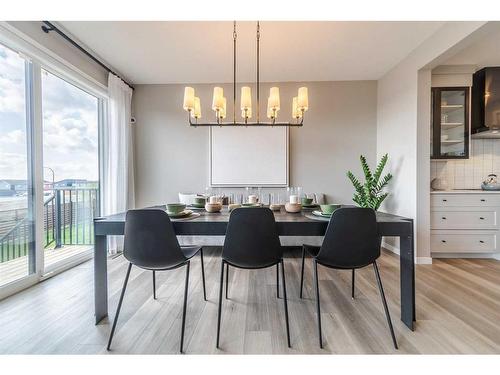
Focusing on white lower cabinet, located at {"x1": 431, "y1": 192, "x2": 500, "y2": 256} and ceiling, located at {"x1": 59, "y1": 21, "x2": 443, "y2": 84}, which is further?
white lower cabinet, located at {"x1": 431, "y1": 192, "x2": 500, "y2": 256}

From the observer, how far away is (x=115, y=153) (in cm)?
301

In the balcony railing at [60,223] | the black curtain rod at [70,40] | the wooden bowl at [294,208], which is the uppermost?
the black curtain rod at [70,40]

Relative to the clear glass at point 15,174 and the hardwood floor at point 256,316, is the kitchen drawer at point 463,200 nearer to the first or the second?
the hardwood floor at point 256,316

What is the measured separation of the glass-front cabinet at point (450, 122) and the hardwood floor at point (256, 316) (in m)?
1.51

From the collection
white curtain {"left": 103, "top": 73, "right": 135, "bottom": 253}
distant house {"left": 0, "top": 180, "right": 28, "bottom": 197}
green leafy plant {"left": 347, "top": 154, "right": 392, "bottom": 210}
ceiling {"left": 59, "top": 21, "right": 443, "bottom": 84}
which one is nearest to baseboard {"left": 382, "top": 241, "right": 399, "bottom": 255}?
green leafy plant {"left": 347, "top": 154, "right": 392, "bottom": 210}

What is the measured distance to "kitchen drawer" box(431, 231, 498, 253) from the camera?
271cm

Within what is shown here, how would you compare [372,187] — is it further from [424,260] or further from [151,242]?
[151,242]

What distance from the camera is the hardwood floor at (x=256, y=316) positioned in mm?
1348

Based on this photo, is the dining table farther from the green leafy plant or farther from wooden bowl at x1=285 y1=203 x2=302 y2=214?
the green leafy plant

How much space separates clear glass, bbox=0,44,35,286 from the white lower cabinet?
4.65 meters

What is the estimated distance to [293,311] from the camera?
5.61ft

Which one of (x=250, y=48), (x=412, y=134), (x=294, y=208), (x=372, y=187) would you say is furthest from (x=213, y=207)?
(x=412, y=134)

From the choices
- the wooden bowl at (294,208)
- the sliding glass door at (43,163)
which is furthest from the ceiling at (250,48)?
the wooden bowl at (294,208)
